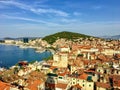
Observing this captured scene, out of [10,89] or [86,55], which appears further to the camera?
[86,55]

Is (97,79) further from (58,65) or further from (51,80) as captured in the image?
(58,65)

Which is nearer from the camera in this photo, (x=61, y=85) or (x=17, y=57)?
(x=61, y=85)

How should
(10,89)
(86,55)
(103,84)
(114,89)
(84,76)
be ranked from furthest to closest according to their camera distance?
1. (86,55)
2. (84,76)
3. (103,84)
4. (114,89)
5. (10,89)

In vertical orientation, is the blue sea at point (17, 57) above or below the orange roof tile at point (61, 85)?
below

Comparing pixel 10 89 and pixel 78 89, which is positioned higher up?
pixel 10 89

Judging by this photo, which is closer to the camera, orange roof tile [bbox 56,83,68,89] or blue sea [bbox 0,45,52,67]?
orange roof tile [bbox 56,83,68,89]

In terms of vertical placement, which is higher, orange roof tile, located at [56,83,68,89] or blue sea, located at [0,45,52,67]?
orange roof tile, located at [56,83,68,89]

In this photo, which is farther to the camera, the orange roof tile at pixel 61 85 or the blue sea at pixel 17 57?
the blue sea at pixel 17 57

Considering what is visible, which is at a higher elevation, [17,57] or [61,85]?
[61,85]

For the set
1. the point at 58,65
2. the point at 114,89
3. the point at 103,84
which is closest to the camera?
the point at 114,89

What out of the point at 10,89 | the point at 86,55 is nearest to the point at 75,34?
the point at 86,55
